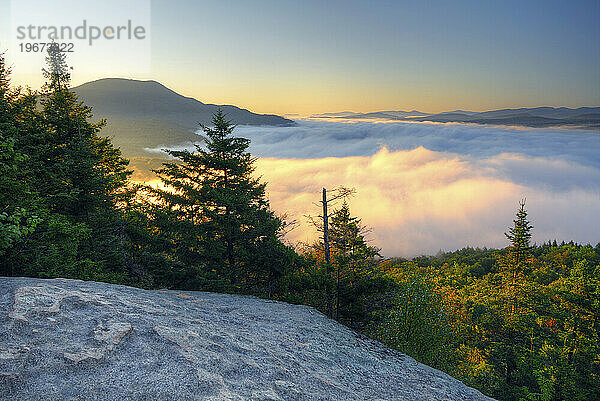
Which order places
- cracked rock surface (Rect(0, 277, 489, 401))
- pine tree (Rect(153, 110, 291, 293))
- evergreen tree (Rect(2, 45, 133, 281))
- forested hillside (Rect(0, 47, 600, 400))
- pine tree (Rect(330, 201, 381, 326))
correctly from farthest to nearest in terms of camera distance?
1. pine tree (Rect(330, 201, 381, 326))
2. pine tree (Rect(153, 110, 291, 293))
3. forested hillside (Rect(0, 47, 600, 400))
4. evergreen tree (Rect(2, 45, 133, 281))
5. cracked rock surface (Rect(0, 277, 489, 401))

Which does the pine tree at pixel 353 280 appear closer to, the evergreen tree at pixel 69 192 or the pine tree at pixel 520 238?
the evergreen tree at pixel 69 192

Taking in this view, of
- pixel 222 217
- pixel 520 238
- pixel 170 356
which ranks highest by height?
pixel 222 217

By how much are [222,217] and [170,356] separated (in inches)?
497

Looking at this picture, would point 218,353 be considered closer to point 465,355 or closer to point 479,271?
point 465,355

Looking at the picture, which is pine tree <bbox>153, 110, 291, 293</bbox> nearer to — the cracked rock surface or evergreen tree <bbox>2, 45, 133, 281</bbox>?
evergreen tree <bbox>2, 45, 133, 281</bbox>

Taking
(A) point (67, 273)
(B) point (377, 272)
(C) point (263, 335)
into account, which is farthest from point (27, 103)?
(B) point (377, 272)

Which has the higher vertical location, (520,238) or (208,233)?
(208,233)

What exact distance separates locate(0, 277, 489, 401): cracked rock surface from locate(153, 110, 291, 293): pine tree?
7.68 metres

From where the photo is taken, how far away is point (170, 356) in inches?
284

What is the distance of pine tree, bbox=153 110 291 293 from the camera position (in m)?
19.9

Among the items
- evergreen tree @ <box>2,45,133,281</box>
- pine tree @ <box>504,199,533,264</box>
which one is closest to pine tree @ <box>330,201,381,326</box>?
evergreen tree @ <box>2,45,133,281</box>

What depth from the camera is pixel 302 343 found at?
10.8 m

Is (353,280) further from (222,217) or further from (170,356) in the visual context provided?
(170,356)

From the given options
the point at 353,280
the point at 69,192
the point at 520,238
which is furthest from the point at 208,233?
the point at 520,238
